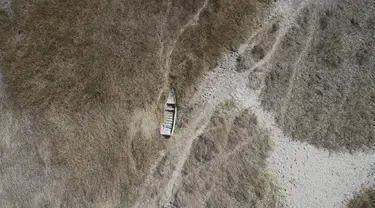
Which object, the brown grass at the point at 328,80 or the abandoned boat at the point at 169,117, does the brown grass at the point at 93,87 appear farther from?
the brown grass at the point at 328,80

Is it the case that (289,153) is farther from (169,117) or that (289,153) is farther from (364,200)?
(169,117)

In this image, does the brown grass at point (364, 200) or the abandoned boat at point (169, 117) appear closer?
the brown grass at point (364, 200)

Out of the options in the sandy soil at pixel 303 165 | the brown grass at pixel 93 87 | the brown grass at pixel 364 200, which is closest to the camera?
the brown grass at pixel 364 200

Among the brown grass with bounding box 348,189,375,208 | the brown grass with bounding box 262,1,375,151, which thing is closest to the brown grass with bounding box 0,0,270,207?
the brown grass with bounding box 262,1,375,151

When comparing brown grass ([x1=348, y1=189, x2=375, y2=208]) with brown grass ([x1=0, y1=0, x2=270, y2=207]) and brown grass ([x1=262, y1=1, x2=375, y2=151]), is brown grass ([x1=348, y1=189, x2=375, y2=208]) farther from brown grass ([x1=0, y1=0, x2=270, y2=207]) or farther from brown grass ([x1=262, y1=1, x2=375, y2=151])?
brown grass ([x1=0, y1=0, x2=270, y2=207])

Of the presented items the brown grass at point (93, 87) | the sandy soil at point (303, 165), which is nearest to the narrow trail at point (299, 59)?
the sandy soil at point (303, 165)

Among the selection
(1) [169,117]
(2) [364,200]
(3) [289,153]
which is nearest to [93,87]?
(1) [169,117]
